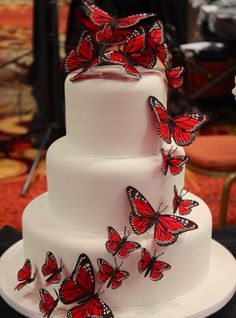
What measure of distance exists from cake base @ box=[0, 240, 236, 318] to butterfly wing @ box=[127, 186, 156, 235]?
193 millimetres

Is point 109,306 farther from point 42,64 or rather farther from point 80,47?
point 42,64

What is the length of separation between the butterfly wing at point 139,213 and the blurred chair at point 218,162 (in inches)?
50.1

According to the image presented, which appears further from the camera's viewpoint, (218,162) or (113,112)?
(218,162)

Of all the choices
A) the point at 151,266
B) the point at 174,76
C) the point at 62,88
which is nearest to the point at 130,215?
the point at 151,266

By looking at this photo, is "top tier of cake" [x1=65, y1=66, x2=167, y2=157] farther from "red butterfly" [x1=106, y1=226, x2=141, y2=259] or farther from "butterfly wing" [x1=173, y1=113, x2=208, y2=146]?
"red butterfly" [x1=106, y1=226, x2=141, y2=259]

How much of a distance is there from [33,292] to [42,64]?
88.5 inches

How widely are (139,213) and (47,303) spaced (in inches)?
10.9

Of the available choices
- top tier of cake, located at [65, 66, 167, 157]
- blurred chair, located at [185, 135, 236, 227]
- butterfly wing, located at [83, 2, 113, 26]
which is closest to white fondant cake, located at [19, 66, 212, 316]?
top tier of cake, located at [65, 66, 167, 157]

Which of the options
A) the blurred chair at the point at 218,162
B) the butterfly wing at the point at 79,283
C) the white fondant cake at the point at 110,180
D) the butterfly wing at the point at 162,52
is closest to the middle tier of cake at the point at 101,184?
the white fondant cake at the point at 110,180

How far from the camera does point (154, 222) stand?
3.58ft

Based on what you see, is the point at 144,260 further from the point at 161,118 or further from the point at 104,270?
the point at 161,118

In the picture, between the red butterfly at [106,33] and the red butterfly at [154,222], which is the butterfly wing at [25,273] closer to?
the red butterfly at [154,222]

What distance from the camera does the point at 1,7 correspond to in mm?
4055

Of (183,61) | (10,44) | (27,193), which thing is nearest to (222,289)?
(27,193)
